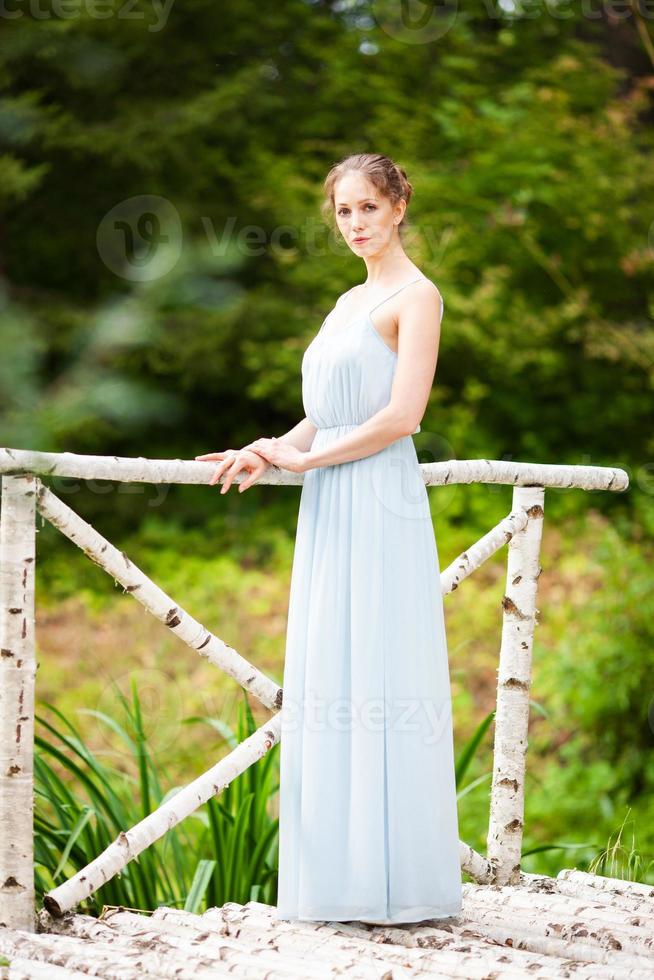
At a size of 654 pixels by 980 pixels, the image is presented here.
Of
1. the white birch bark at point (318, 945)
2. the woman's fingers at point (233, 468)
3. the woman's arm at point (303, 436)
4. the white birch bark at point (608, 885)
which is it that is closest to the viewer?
the white birch bark at point (318, 945)

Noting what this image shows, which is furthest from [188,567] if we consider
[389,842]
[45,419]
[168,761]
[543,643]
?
[45,419]

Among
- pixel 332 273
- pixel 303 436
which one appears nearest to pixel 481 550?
pixel 303 436

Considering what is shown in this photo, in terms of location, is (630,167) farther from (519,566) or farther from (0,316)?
(0,316)

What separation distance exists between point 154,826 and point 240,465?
Answer: 2.08ft

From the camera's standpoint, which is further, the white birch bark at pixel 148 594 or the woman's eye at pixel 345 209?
the woman's eye at pixel 345 209

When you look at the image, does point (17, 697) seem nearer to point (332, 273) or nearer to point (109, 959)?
point (109, 959)

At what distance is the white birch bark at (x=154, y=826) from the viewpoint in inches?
68.6

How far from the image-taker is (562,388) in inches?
316

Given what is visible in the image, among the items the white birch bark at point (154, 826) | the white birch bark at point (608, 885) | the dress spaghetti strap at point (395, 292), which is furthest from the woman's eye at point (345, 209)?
the white birch bark at point (608, 885)

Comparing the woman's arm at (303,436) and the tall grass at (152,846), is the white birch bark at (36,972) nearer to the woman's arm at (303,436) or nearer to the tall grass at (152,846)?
the tall grass at (152,846)

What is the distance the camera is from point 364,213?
1872mm

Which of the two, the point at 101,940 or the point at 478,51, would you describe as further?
the point at 478,51

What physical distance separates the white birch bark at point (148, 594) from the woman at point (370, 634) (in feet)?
0.31

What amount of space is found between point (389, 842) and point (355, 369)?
2.69 feet
